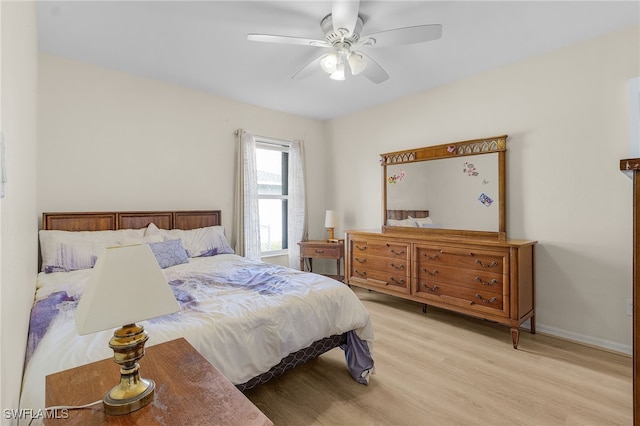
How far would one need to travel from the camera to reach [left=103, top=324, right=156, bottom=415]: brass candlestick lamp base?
80 cm

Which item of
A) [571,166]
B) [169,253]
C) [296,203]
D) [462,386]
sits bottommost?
[462,386]

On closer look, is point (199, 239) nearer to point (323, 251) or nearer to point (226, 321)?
point (323, 251)

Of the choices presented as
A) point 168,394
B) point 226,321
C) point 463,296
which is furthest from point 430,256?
point 168,394

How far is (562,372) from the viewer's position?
2.11 m

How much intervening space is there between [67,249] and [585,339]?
4.34 meters

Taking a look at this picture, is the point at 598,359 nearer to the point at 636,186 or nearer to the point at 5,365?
the point at 636,186

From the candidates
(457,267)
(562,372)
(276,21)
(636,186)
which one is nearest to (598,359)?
(562,372)

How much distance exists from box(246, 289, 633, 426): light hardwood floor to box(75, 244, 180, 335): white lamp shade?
3.96ft

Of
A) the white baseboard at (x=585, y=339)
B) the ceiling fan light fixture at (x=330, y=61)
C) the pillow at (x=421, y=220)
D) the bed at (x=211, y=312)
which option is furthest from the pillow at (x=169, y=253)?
the white baseboard at (x=585, y=339)

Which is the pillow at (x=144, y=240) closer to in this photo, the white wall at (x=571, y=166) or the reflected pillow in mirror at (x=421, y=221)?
the reflected pillow in mirror at (x=421, y=221)

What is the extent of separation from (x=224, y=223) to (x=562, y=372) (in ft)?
11.5

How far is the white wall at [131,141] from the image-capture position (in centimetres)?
272

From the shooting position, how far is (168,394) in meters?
0.89

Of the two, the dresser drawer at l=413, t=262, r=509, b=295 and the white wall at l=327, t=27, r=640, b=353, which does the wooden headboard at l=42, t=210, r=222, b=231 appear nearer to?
the dresser drawer at l=413, t=262, r=509, b=295
